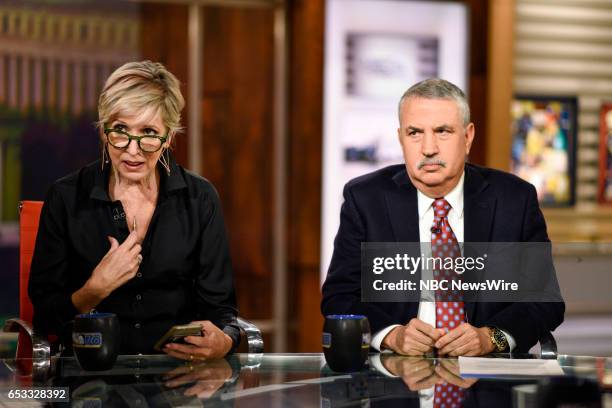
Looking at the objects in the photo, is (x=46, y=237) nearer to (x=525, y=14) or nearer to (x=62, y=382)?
(x=62, y=382)

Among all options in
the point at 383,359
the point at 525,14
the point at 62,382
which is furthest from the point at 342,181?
the point at 62,382

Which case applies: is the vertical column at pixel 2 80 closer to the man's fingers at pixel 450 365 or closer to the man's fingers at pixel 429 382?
the man's fingers at pixel 450 365

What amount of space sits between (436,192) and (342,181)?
2.77 m

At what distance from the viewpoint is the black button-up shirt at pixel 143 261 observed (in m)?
2.40

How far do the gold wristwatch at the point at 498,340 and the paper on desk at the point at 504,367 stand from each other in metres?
0.16

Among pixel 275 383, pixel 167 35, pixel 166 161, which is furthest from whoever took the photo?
pixel 167 35

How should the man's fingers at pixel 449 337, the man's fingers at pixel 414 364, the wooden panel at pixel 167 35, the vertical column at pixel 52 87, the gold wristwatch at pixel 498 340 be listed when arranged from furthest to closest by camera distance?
1. the wooden panel at pixel 167 35
2. the vertical column at pixel 52 87
3. the gold wristwatch at pixel 498 340
4. the man's fingers at pixel 449 337
5. the man's fingers at pixel 414 364

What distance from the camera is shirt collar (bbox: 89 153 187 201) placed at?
2.46 meters

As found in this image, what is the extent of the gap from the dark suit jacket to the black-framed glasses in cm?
61

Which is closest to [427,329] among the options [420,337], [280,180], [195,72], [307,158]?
[420,337]

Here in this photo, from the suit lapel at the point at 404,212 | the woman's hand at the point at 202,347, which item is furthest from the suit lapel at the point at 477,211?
the woman's hand at the point at 202,347

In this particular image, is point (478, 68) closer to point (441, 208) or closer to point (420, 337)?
point (441, 208)

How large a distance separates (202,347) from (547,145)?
406cm
